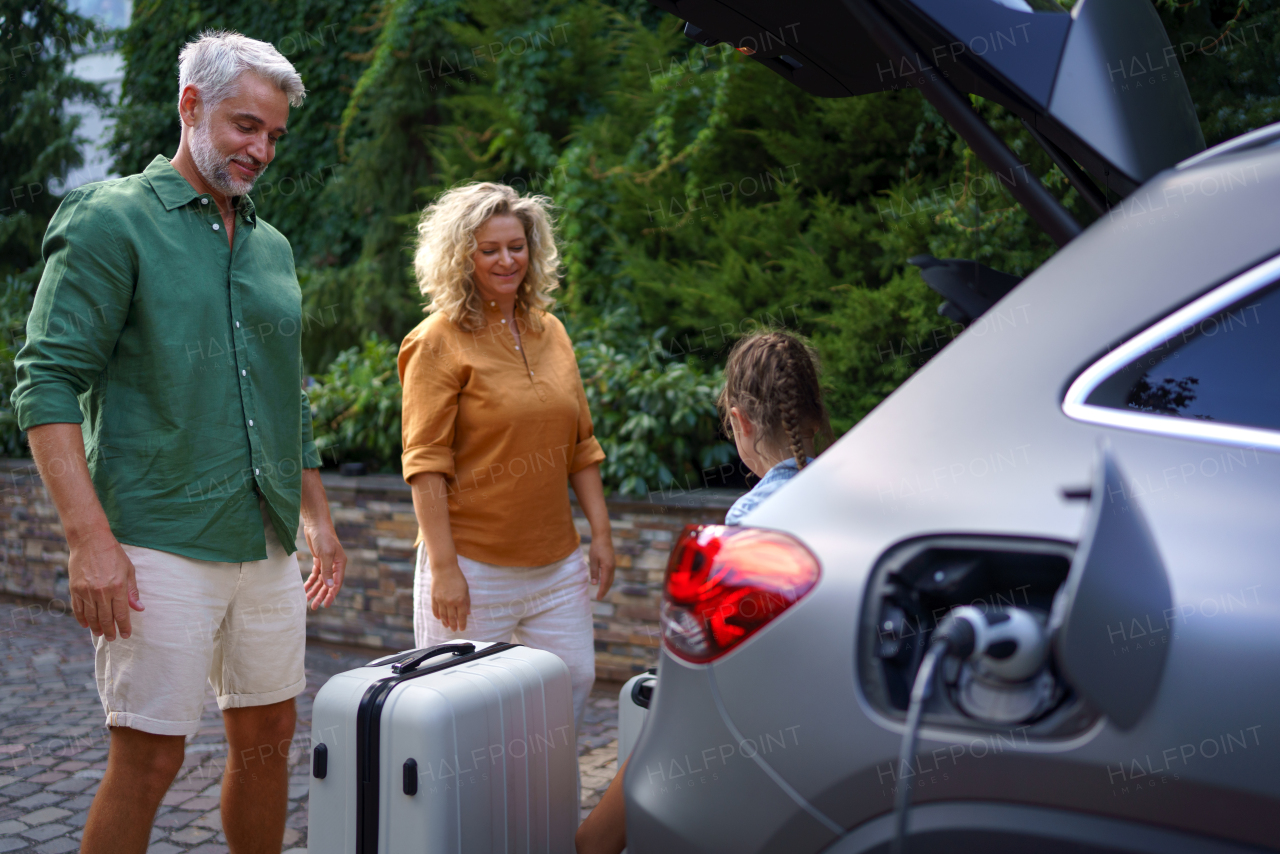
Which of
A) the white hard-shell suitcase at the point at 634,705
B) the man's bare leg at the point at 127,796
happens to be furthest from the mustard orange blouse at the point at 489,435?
the man's bare leg at the point at 127,796

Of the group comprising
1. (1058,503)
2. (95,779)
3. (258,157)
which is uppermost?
(258,157)

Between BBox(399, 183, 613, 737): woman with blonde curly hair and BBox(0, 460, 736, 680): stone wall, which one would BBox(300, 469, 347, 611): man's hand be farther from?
BBox(0, 460, 736, 680): stone wall

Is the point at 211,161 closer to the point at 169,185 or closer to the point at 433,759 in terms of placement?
the point at 169,185

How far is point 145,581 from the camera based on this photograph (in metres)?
2.38

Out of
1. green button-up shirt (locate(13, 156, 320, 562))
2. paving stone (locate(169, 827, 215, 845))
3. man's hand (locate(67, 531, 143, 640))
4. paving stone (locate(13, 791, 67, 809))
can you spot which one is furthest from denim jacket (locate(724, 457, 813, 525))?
paving stone (locate(13, 791, 67, 809))

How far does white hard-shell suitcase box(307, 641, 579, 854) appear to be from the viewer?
2.20 m

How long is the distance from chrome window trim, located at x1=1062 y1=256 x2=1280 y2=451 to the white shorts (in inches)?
76.7

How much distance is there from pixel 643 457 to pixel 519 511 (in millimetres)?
2091

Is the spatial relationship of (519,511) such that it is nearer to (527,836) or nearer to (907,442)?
(527,836)

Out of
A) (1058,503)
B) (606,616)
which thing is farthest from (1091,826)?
(606,616)

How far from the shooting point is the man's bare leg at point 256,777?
2.66m

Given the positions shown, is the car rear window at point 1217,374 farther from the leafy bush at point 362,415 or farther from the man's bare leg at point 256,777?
the leafy bush at point 362,415

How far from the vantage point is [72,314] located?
2.29 metres

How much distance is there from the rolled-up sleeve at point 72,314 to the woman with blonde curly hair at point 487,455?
0.86m
